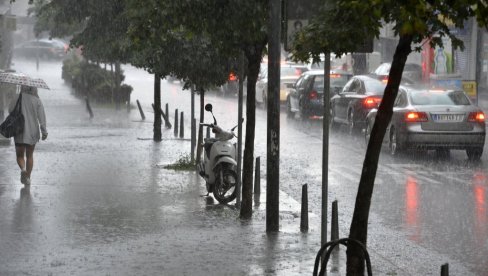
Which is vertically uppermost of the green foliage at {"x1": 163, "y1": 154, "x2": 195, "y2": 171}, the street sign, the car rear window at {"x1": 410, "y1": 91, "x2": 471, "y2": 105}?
the street sign

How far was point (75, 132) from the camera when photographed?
30328 mm

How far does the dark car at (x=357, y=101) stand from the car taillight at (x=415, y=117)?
4861 mm

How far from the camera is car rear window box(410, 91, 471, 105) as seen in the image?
2403 centimetres

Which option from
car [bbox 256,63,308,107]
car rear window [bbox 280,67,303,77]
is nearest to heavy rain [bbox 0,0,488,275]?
car [bbox 256,63,308,107]

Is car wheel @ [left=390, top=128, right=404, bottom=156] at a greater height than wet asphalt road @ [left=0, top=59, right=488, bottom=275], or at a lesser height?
greater

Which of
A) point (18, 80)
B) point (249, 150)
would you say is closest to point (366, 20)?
point (249, 150)

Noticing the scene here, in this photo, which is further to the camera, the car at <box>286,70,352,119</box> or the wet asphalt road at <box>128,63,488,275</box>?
the car at <box>286,70,352,119</box>

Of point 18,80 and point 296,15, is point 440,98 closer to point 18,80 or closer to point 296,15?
point 18,80

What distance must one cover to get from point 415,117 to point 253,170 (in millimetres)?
5759

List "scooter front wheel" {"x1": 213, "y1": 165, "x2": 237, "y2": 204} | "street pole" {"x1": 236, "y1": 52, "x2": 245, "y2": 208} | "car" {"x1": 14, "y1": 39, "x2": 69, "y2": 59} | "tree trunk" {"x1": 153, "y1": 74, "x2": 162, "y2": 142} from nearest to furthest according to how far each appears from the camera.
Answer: "street pole" {"x1": 236, "y1": 52, "x2": 245, "y2": 208}
"scooter front wheel" {"x1": 213, "y1": 165, "x2": 237, "y2": 204}
"tree trunk" {"x1": 153, "y1": 74, "x2": 162, "y2": 142}
"car" {"x1": 14, "y1": 39, "x2": 69, "y2": 59}

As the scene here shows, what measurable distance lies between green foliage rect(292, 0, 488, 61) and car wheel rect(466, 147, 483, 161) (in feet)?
45.6

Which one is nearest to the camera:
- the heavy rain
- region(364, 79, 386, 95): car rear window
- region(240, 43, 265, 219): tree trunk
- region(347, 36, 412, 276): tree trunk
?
region(347, 36, 412, 276): tree trunk

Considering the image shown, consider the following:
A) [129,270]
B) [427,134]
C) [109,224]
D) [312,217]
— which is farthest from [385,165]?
[129,270]

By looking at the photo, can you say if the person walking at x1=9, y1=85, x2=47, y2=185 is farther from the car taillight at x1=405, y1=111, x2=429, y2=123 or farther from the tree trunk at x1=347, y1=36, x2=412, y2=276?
the tree trunk at x1=347, y1=36, x2=412, y2=276
